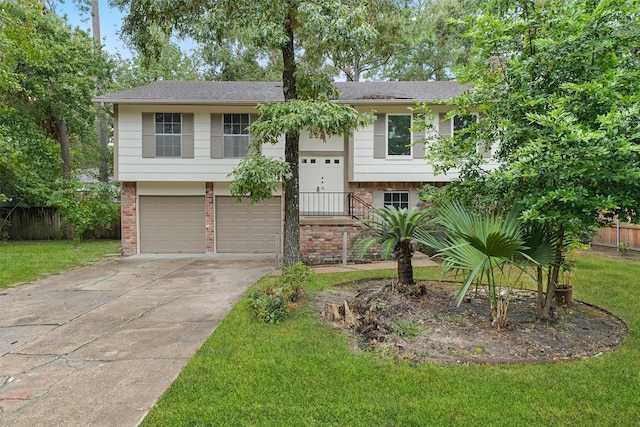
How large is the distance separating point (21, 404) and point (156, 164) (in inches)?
393

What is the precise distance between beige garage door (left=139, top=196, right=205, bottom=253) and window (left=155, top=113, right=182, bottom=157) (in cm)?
153

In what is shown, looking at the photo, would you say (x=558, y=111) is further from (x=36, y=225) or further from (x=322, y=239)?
(x=36, y=225)

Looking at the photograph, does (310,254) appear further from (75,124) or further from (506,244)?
(75,124)

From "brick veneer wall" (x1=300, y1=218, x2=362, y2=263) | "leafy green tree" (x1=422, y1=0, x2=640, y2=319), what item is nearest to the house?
"brick veneer wall" (x1=300, y1=218, x2=362, y2=263)

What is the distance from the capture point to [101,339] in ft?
15.2

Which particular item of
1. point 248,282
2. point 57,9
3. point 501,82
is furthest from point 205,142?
point 57,9

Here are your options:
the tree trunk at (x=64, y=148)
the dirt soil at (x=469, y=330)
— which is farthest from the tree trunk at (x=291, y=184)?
the tree trunk at (x=64, y=148)

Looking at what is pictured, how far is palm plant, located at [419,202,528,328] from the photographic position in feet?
13.2

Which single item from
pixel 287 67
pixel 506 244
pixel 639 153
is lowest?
pixel 506 244

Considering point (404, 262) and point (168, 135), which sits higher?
point (168, 135)

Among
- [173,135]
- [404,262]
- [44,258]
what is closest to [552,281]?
[404,262]

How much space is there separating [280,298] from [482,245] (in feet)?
8.93

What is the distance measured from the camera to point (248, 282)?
798 cm

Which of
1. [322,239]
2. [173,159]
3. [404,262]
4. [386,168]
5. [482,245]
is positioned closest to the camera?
[482,245]
